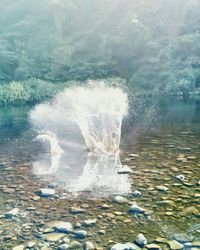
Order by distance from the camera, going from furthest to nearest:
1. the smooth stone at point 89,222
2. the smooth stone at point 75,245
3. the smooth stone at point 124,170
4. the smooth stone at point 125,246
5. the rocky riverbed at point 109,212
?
the smooth stone at point 124,170 → the smooth stone at point 89,222 → the rocky riverbed at point 109,212 → the smooth stone at point 75,245 → the smooth stone at point 125,246

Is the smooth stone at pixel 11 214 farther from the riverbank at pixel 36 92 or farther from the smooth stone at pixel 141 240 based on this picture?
the riverbank at pixel 36 92

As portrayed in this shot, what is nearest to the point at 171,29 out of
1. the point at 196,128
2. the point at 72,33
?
the point at 72,33

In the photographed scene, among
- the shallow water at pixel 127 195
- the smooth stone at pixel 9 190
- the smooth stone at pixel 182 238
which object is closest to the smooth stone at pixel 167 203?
the shallow water at pixel 127 195

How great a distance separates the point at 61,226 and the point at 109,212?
88 cm

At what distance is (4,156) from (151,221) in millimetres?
5669

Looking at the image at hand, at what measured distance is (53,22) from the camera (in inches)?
1523

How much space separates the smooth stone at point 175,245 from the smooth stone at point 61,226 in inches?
55.7

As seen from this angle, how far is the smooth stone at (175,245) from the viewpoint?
461cm

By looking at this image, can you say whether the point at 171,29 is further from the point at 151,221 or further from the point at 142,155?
the point at 151,221

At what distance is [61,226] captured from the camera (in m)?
5.25

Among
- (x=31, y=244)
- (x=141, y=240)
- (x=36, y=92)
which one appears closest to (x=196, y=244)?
(x=141, y=240)

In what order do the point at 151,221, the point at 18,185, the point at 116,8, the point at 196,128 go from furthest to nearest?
the point at 116,8 < the point at 196,128 < the point at 18,185 < the point at 151,221

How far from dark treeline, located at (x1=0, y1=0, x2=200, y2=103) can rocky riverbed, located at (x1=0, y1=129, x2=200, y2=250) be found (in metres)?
20.8

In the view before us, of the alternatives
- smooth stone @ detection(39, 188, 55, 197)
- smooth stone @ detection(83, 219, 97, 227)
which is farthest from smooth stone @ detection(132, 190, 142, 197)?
smooth stone @ detection(39, 188, 55, 197)
